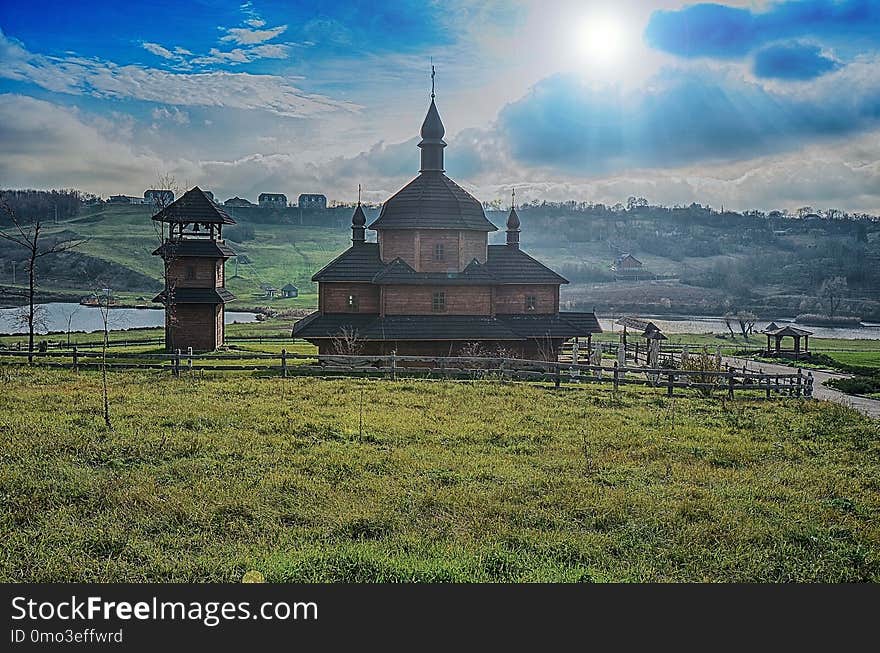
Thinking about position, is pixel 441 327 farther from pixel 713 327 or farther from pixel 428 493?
pixel 713 327

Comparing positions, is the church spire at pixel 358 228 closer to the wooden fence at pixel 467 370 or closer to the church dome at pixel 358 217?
the church dome at pixel 358 217

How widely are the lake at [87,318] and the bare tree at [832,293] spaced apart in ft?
219

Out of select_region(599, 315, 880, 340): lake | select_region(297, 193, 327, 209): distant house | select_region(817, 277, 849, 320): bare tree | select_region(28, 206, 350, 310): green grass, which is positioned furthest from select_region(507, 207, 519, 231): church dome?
select_region(297, 193, 327, 209): distant house

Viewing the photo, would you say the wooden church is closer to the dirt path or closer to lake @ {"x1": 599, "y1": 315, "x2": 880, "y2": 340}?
the dirt path

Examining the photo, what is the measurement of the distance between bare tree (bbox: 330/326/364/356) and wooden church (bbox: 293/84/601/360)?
7cm

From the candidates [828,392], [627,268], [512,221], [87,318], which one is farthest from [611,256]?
[828,392]

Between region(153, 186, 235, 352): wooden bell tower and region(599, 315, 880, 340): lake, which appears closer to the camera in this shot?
region(153, 186, 235, 352): wooden bell tower

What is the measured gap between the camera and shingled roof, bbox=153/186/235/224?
37.0m

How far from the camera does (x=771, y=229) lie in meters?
155

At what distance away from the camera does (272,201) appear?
171 metres

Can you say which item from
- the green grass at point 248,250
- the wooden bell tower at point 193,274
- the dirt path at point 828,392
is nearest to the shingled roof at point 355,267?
the wooden bell tower at point 193,274

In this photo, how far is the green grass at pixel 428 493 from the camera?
790 centimetres

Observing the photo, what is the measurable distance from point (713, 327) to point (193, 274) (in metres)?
57.0

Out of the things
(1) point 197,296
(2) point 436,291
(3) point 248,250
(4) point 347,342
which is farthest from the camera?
(3) point 248,250
